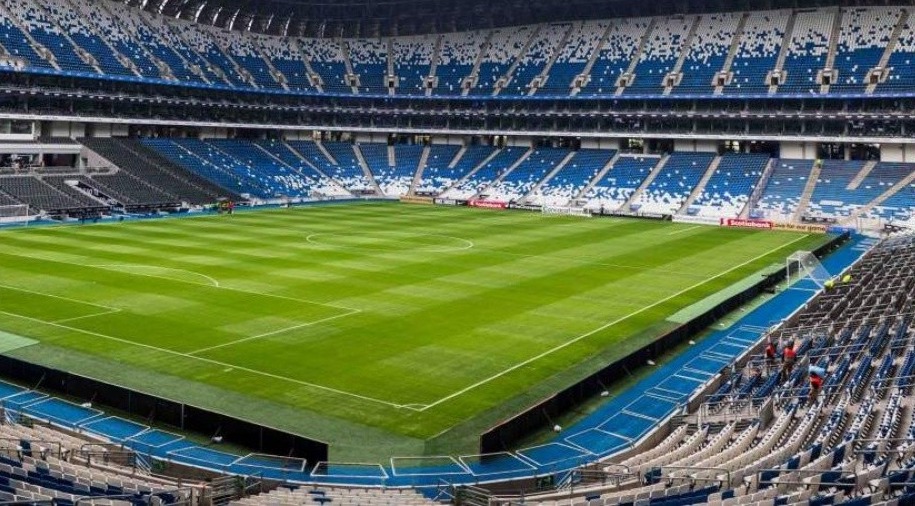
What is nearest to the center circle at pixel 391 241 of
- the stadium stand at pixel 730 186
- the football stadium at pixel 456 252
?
the football stadium at pixel 456 252

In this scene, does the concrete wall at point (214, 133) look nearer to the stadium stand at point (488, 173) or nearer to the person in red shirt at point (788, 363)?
the stadium stand at point (488, 173)

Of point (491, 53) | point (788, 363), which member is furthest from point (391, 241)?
point (491, 53)

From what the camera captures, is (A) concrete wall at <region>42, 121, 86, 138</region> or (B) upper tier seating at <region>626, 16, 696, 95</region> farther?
(B) upper tier seating at <region>626, 16, 696, 95</region>

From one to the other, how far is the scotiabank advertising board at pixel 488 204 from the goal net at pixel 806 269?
39445mm

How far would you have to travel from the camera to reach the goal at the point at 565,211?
76.4 meters

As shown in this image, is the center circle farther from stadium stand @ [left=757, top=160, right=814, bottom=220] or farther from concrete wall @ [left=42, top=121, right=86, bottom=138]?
concrete wall @ [left=42, top=121, right=86, bottom=138]

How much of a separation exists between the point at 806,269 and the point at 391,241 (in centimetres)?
2474

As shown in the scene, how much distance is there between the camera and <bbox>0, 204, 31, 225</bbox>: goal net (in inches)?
2341

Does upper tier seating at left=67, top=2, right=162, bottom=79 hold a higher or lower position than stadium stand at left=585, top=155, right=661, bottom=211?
higher

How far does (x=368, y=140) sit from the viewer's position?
105 metres

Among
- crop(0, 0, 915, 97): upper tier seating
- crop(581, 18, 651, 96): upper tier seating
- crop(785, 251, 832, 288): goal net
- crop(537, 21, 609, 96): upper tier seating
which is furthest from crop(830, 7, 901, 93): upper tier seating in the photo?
crop(785, 251, 832, 288): goal net

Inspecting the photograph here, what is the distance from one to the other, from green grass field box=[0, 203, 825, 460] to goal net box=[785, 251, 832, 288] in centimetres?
204

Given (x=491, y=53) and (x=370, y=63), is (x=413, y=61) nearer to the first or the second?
(x=370, y=63)

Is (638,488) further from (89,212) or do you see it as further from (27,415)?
(89,212)
